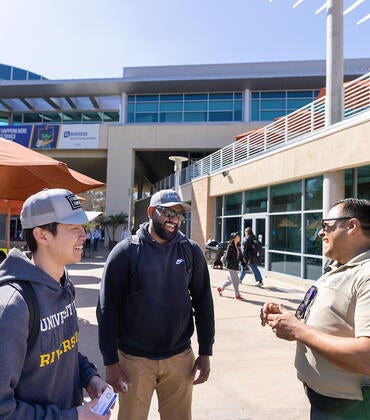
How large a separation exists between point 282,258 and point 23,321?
39.3 feet

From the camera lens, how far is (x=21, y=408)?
50.1 inches

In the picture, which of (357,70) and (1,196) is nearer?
(1,196)

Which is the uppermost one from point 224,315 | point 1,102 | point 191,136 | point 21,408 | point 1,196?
point 1,102

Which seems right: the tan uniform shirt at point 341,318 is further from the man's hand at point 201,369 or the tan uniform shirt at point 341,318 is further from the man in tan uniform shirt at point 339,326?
the man's hand at point 201,369

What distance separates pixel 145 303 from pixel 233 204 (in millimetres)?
14638

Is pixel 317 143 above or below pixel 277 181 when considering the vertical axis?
above

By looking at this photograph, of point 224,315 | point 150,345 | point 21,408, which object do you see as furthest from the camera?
point 224,315

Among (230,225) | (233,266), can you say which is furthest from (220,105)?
(233,266)

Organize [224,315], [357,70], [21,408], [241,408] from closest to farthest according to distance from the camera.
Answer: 1. [21,408]
2. [241,408]
3. [224,315]
4. [357,70]

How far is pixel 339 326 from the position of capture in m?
1.76

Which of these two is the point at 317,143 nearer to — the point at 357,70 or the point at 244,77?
the point at 244,77

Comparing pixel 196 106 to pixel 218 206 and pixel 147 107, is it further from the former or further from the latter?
pixel 218 206

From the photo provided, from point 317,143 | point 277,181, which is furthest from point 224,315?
point 277,181

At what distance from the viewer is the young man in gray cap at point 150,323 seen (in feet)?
7.86
